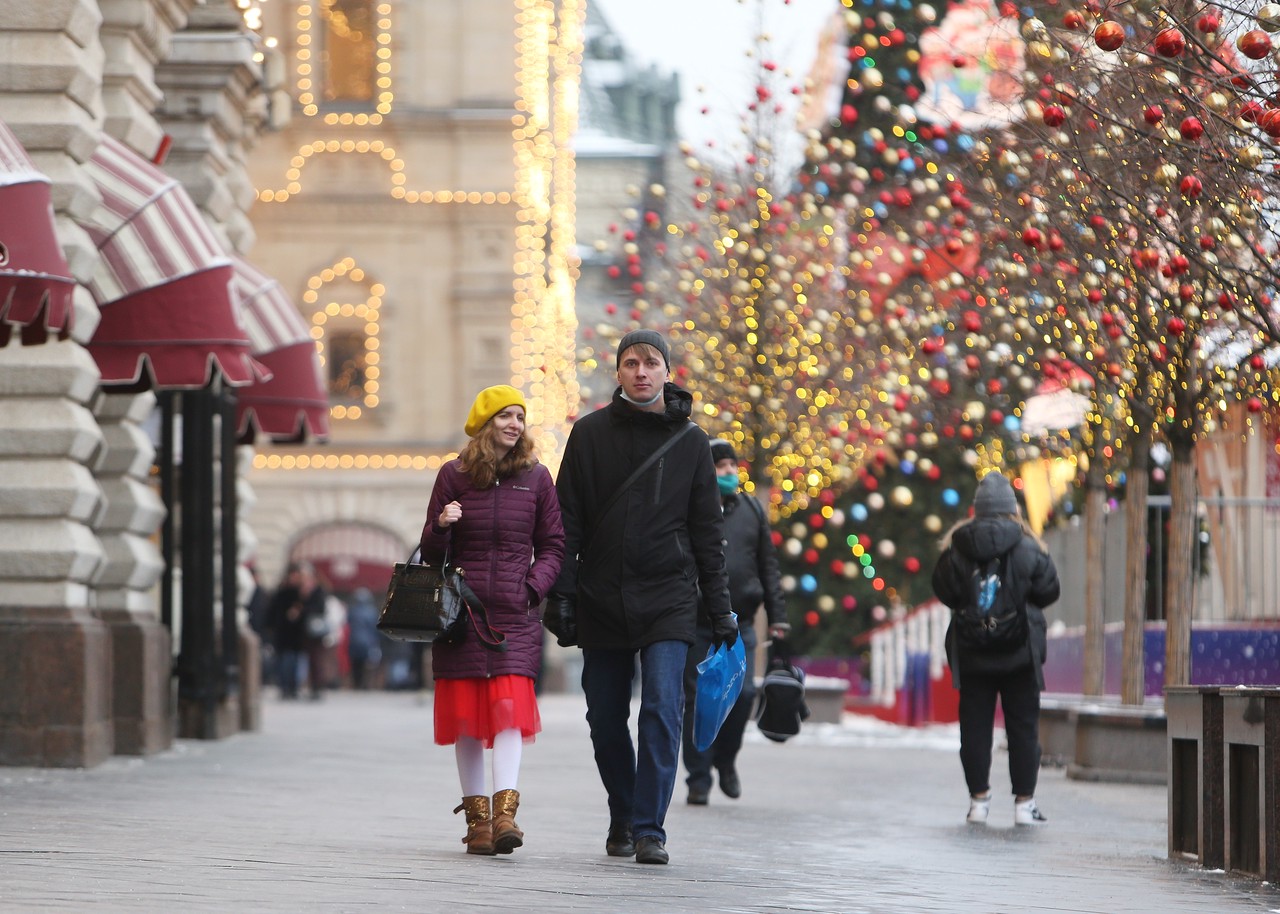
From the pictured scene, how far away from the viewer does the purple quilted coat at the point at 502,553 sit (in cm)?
972

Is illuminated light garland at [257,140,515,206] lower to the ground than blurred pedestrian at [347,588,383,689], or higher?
higher

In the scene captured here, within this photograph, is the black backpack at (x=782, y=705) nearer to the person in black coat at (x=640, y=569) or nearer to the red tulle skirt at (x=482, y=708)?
the person in black coat at (x=640, y=569)

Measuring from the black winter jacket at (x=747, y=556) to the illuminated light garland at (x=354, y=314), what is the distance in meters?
35.7

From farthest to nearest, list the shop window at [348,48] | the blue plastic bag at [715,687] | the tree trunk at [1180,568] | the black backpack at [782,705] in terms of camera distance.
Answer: the shop window at [348,48]
the tree trunk at [1180,568]
the black backpack at [782,705]
the blue plastic bag at [715,687]

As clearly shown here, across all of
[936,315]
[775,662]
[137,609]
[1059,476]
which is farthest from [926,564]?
[775,662]

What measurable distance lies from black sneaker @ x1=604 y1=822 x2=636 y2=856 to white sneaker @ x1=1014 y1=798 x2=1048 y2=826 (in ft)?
11.8

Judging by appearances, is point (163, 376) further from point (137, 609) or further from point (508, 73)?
point (508, 73)

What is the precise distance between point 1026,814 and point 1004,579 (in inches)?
50.0

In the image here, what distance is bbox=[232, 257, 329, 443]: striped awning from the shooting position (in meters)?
20.7

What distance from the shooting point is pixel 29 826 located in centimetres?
1047

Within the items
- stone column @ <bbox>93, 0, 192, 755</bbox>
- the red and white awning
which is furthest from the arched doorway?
stone column @ <bbox>93, 0, 192, 755</bbox>

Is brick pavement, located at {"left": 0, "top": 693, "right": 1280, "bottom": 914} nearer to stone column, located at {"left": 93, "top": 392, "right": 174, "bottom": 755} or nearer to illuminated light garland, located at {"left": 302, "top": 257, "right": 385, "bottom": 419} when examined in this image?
stone column, located at {"left": 93, "top": 392, "right": 174, "bottom": 755}

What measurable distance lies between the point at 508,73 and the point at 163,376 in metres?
34.0

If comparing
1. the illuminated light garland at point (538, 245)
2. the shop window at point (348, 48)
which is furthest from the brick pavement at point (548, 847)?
the shop window at point (348, 48)
